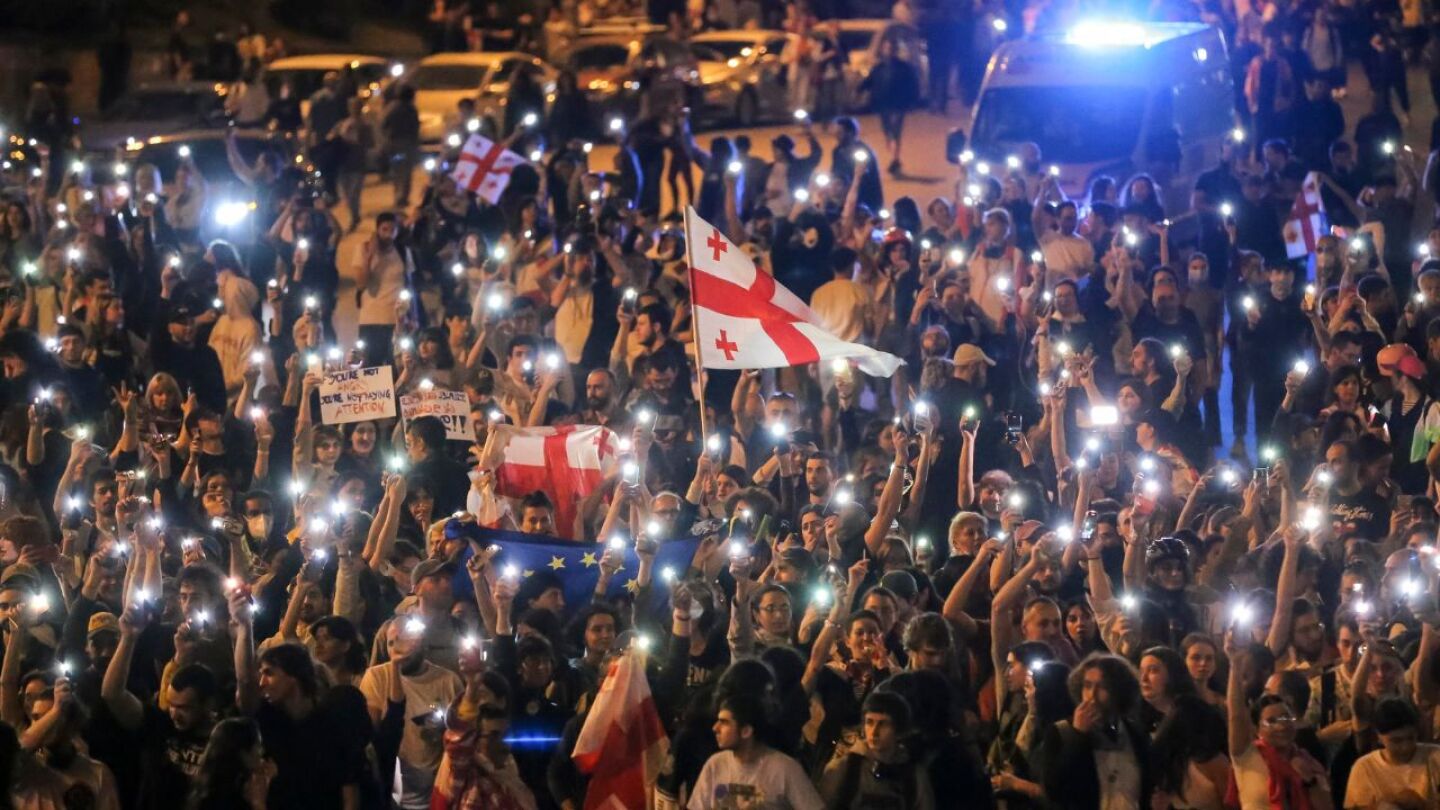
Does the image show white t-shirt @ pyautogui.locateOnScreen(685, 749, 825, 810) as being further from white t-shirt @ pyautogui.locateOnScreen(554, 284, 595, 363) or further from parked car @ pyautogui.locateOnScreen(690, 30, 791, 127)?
parked car @ pyautogui.locateOnScreen(690, 30, 791, 127)

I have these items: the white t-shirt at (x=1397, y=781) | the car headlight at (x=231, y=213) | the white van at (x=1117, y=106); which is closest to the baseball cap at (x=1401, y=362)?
the white t-shirt at (x=1397, y=781)

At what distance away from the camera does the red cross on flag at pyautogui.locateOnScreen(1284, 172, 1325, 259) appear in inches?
642

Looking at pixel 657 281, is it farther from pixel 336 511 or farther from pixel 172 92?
pixel 172 92

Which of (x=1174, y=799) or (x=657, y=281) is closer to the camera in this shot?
(x=1174, y=799)

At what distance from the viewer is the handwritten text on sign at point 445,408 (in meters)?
12.8

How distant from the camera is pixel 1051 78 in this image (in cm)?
1936


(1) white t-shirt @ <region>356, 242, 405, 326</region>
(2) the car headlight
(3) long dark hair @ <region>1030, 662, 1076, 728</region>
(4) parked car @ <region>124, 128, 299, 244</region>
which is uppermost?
(3) long dark hair @ <region>1030, 662, 1076, 728</region>

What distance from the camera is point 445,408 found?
12.8 m

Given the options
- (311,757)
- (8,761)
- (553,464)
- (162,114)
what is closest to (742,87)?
(162,114)

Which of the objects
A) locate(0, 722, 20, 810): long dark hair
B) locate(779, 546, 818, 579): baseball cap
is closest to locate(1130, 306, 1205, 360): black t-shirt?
locate(779, 546, 818, 579): baseball cap

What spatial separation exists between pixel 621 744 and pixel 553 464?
3.38 m

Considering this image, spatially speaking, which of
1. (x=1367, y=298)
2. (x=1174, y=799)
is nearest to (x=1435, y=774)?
(x=1174, y=799)

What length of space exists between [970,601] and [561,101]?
13039mm

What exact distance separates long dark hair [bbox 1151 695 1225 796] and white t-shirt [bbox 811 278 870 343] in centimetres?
617
